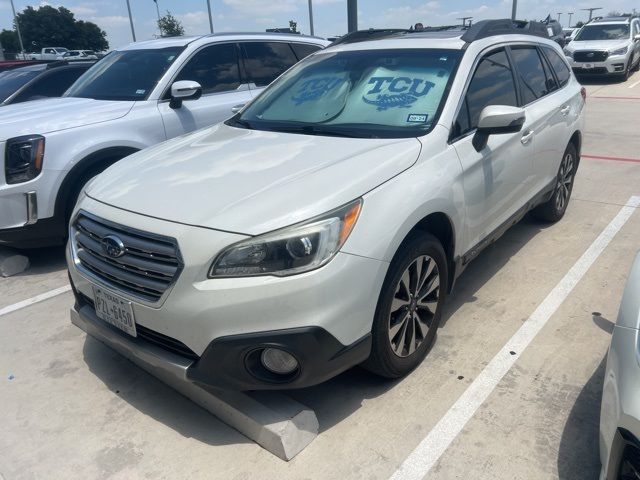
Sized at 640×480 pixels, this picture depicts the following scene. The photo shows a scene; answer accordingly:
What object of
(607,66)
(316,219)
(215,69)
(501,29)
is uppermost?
(501,29)

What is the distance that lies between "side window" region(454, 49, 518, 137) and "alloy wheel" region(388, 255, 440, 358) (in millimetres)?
852

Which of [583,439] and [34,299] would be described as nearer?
[583,439]

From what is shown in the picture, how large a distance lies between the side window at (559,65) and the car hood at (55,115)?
12.6ft

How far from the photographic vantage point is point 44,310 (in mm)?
4027

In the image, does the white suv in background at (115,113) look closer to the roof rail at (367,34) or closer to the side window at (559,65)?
the roof rail at (367,34)

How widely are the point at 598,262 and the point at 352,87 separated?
2480mm

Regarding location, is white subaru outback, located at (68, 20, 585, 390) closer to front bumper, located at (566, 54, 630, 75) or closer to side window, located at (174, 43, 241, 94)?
side window, located at (174, 43, 241, 94)

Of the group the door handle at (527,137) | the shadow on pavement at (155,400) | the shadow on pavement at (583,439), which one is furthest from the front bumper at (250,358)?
the door handle at (527,137)

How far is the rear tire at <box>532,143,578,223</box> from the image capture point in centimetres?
491

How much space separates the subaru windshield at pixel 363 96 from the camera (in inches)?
124

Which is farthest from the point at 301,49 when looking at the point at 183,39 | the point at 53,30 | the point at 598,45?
the point at 53,30

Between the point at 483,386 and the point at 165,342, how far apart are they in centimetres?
167

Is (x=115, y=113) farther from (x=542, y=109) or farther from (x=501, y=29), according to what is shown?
(x=542, y=109)

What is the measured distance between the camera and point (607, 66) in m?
15.7
